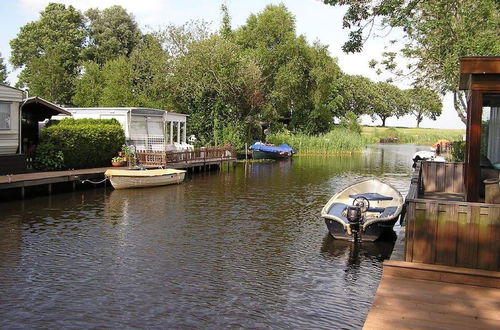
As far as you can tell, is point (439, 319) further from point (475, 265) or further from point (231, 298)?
point (231, 298)

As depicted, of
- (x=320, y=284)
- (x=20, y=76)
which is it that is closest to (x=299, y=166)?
(x=320, y=284)

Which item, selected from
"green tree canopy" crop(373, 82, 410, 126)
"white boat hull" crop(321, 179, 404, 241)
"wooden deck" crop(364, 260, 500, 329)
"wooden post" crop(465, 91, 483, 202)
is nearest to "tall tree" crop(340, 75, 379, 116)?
"green tree canopy" crop(373, 82, 410, 126)

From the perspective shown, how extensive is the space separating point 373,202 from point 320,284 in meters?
6.58

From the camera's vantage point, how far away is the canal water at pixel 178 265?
9.43 meters

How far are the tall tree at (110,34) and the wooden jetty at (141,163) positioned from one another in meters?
33.5

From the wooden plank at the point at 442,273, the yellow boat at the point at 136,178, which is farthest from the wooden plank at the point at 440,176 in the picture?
the yellow boat at the point at 136,178

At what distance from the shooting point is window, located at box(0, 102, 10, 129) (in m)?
23.3

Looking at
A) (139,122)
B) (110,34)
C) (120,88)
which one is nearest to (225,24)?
(110,34)

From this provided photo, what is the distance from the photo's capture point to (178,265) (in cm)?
1266

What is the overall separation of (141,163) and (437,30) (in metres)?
17.8

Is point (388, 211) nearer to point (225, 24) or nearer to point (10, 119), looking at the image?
point (10, 119)

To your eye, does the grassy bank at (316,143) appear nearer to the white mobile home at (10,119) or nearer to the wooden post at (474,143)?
the white mobile home at (10,119)

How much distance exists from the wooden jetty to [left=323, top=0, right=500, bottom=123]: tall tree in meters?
Result: 13.6

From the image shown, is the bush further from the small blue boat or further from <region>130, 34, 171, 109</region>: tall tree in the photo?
<region>130, 34, 171, 109</region>: tall tree
